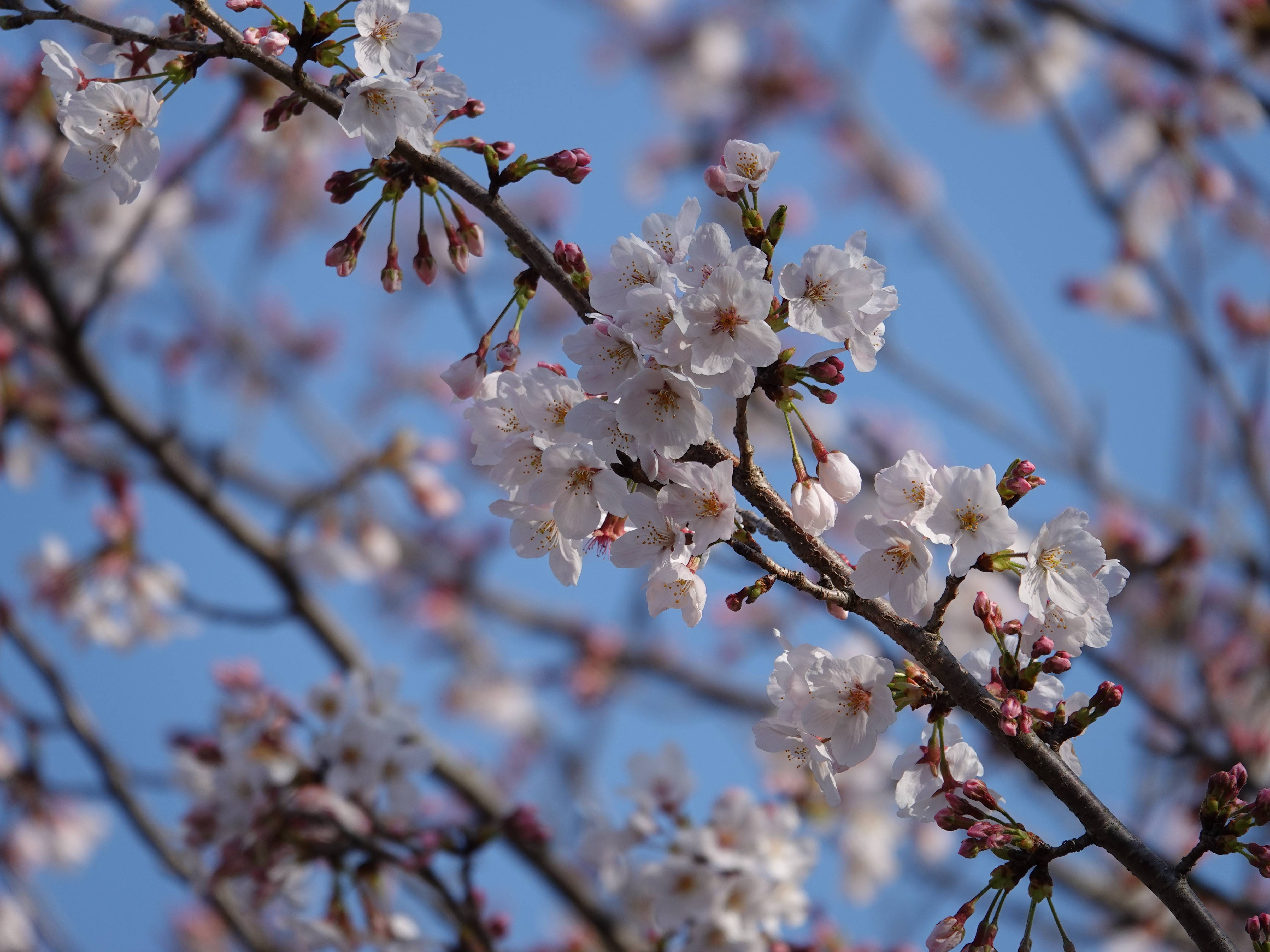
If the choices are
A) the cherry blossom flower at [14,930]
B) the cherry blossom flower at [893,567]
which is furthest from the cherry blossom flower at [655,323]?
the cherry blossom flower at [14,930]

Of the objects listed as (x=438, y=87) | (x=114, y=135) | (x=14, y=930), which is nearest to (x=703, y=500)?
(x=438, y=87)

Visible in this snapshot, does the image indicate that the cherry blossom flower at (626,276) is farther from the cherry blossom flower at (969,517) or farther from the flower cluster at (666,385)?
the cherry blossom flower at (969,517)

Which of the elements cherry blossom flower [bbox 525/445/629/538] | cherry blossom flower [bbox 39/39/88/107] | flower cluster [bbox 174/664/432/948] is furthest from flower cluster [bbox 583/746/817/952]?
cherry blossom flower [bbox 39/39/88/107]

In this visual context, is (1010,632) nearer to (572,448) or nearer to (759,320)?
(759,320)

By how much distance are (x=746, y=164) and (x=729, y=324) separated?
382mm

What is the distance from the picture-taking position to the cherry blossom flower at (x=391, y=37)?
1688 millimetres

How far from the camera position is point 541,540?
1.81 meters

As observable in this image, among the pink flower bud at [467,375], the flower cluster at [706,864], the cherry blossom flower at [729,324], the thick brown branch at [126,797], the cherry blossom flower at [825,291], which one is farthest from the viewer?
the thick brown branch at [126,797]

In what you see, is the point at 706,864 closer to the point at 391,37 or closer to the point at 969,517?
the point at 969,517

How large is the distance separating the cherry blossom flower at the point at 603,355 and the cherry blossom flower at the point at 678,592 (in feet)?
1.06

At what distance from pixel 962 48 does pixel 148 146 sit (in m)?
6.23

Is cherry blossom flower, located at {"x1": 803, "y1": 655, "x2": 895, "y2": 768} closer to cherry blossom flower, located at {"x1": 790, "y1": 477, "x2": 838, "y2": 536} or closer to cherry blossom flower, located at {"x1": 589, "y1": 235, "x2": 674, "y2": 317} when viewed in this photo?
cherry blossom flower, located at {"x1": 790, "y1": 477, "x2": 838, "y2": 536}

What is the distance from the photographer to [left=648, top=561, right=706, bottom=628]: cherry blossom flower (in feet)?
5.41

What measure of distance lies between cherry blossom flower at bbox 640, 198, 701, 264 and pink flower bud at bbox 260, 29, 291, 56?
2.23 feet
